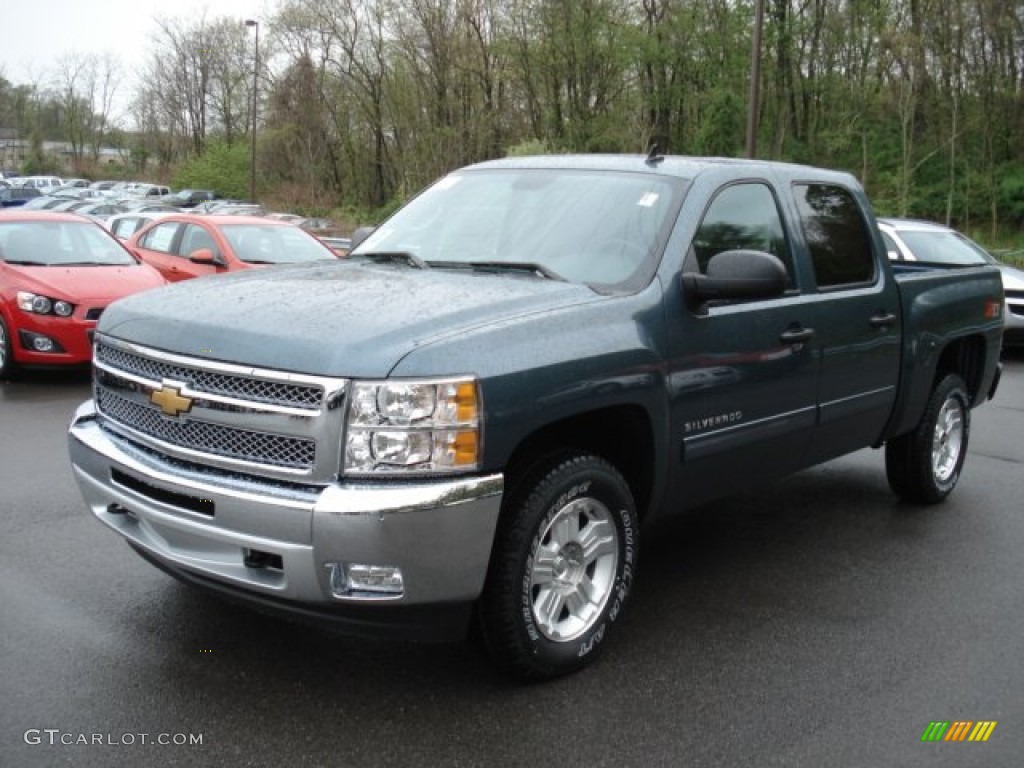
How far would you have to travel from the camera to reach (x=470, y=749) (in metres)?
3.22

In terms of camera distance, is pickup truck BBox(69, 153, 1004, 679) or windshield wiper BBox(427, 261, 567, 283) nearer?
pickup truck BBox(69, 153, 1004, 679)

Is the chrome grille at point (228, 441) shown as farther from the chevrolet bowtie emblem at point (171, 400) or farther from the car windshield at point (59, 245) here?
the car windshield at point (59, 245)

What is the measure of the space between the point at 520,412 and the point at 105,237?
355 inches

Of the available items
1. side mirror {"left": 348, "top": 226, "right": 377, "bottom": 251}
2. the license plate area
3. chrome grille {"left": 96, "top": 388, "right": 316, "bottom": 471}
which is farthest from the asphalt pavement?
side mirror {"left": 348, "top": 226, "right": 377, "bottom": 251}

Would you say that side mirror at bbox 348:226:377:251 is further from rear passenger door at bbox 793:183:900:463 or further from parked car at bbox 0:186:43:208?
parked car at bbox 0:186:43:208

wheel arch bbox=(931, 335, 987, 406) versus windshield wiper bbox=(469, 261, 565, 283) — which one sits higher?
windshield wiper bbox=(469, 261, 565, 283)

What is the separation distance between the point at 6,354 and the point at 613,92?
3845cm

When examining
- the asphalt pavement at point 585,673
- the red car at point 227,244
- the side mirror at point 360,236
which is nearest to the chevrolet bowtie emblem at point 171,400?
the asphalt pavement at point 585,673

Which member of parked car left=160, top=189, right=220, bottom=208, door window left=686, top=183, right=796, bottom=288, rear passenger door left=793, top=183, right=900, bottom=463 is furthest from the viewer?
parked car left=160, top=189, right=220, bottom=208

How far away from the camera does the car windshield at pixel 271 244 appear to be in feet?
38.8

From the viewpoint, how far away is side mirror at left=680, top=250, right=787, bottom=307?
12.8 feet

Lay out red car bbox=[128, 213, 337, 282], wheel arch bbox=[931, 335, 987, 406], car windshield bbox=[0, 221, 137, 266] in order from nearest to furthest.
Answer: wheel arch bbox=[931, 335, 987, 406], car windshield bbox=[0, 221, 137, 266], red car bbox=[128, 213, 337, 282]

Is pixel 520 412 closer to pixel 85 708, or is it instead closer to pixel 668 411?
pixel 668 411

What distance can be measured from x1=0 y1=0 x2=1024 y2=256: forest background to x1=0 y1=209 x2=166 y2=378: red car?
55.7 feet
